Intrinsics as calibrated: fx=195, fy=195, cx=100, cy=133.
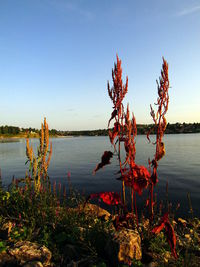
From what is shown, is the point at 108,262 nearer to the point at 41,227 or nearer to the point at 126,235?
the point at 126,235

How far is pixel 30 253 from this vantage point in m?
3.78

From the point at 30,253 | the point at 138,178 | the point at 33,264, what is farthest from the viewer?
the point at 30,253

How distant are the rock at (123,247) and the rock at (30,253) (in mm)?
1204

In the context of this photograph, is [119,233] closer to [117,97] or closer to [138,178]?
[138,178]

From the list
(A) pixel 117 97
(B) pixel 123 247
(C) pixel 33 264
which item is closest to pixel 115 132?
(A) pixel 117 97

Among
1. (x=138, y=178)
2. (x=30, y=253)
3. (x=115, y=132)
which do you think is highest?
(x=115, y=132)

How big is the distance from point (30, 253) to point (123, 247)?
5.91ft

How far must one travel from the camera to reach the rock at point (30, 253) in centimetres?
372

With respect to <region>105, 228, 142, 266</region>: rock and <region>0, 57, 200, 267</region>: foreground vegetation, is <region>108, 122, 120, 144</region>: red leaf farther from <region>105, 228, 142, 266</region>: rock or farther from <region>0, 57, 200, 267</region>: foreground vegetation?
<region>105, 228, 142, 266</region>: rock

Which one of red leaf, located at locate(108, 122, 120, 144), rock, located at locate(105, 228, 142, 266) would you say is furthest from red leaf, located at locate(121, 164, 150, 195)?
rock, located at locate(105, 228, 142, 266)

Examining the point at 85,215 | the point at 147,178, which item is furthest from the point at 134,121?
the point at 85,215

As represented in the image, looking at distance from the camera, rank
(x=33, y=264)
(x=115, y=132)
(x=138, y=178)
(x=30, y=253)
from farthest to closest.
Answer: (x=115, y=132)
(x=30, y=253)
(x=138, y=178)
(x=33, y=264)

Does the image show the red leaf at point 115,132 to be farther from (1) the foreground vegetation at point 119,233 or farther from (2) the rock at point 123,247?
(2) the rock at point 123,247

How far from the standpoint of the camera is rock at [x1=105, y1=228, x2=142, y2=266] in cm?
366
